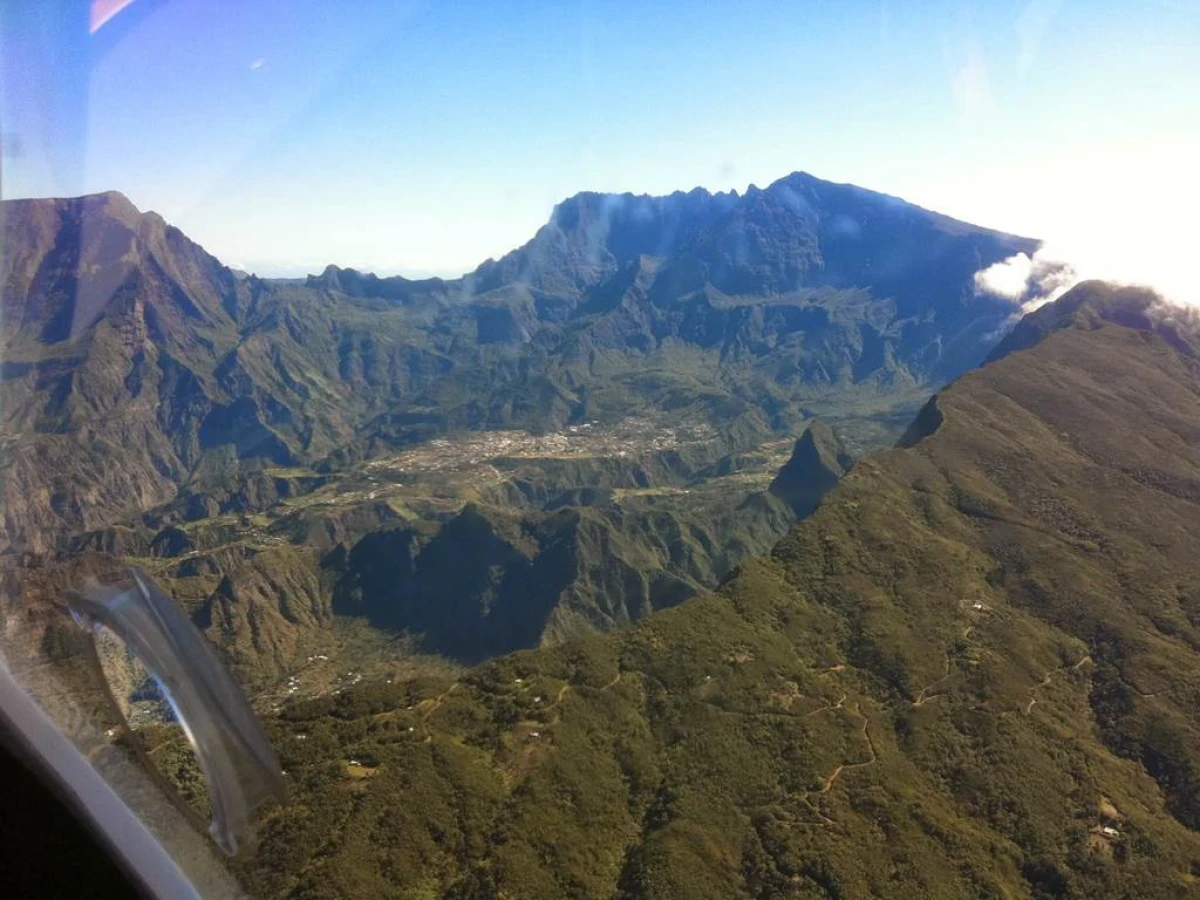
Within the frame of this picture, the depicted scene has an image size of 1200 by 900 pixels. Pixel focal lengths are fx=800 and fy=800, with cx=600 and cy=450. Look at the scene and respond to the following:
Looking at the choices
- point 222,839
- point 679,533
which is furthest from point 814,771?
point 679,533

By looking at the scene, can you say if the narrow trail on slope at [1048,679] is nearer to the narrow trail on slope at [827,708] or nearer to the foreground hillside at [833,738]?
the foreground hillside at [833,738]

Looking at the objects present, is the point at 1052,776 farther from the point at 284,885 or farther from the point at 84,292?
the point at 84,292

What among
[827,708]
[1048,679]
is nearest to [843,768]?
[827,708]

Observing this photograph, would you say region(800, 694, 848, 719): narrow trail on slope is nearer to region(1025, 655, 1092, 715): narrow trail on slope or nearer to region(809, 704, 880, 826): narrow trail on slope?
region(809, 704, 880, 826): narrow trail on slope

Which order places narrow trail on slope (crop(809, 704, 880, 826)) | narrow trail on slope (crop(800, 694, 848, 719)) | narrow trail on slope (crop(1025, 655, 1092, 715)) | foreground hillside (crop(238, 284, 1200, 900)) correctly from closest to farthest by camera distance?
foreground hillside (crop(238, 284, 1200, 900)), narrow trail on slope (crop(809, 704, 880, 826)), narrow trail on slope (crop(800, 694, 848, 719)), narrow trail on slope (crop(1025, 655, 1092, 715))

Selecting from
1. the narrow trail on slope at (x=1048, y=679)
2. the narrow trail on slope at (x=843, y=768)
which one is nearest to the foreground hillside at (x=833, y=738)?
the narrow trail on slope at (x=843, y=768)

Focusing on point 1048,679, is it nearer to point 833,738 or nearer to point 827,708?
point 827,708

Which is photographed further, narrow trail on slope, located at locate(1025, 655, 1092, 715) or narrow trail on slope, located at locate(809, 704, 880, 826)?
narrow trail on slope, located at locate(1025, 655, 1092, 715)

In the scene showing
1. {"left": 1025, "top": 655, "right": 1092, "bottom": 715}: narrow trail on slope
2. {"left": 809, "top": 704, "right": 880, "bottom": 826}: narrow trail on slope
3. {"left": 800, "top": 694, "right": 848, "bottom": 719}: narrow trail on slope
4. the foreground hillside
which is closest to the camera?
the foreground hillside

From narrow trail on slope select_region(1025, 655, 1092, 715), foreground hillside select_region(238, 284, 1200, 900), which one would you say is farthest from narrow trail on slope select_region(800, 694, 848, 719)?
narrow trail on slope select_region(1025, 655, 1092, 715)
